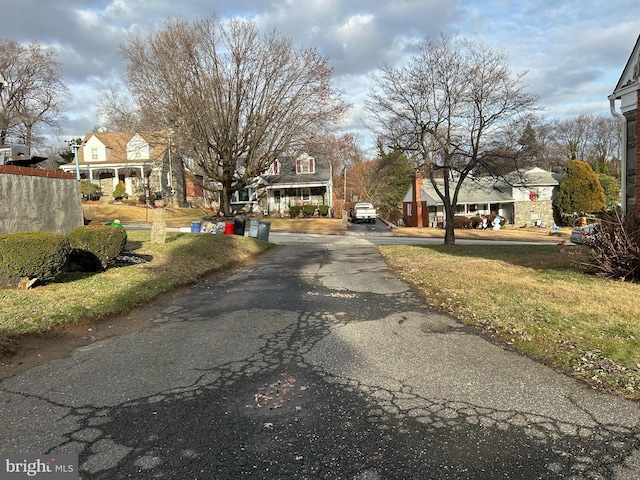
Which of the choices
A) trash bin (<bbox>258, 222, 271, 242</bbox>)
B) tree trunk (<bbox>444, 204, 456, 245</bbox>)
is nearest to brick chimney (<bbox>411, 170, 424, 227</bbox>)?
tree trunk (<bbox>444, 204, 456, 245</bbox>)

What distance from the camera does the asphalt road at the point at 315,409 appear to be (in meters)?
2.81

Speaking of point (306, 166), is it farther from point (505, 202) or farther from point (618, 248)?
point (618, 248)

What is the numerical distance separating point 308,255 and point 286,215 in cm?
2624

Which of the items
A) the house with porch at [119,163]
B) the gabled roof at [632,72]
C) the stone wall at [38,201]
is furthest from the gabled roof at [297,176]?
the stone wall at [38,201]

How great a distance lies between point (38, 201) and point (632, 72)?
14723 mm

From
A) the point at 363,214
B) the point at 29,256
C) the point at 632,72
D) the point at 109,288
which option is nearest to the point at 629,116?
the point at 632,72

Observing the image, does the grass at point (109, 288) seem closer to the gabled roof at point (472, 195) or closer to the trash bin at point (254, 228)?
the trash bin at point (254, 228)

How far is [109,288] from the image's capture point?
8148mm

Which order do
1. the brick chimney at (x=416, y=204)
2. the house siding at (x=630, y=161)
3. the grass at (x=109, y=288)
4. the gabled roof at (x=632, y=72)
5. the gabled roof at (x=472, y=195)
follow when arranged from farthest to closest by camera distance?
the gabled roof at (x=472, y=195), the brick chimney at (x=416, y=204), the house siding at (x=630, y=161), the gabled roof at (x=632, y=72), the grass at (x=109, y=288)

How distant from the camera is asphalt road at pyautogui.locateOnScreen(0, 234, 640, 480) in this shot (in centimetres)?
281

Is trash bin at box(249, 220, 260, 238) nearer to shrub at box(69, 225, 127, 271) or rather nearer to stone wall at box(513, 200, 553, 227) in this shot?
shrub at box(69, 225, 127, 271)

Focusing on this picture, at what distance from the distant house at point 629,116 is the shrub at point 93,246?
12.5m

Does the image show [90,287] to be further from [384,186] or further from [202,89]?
[384,186]

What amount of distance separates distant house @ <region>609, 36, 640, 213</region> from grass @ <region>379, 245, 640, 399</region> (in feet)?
8.16
